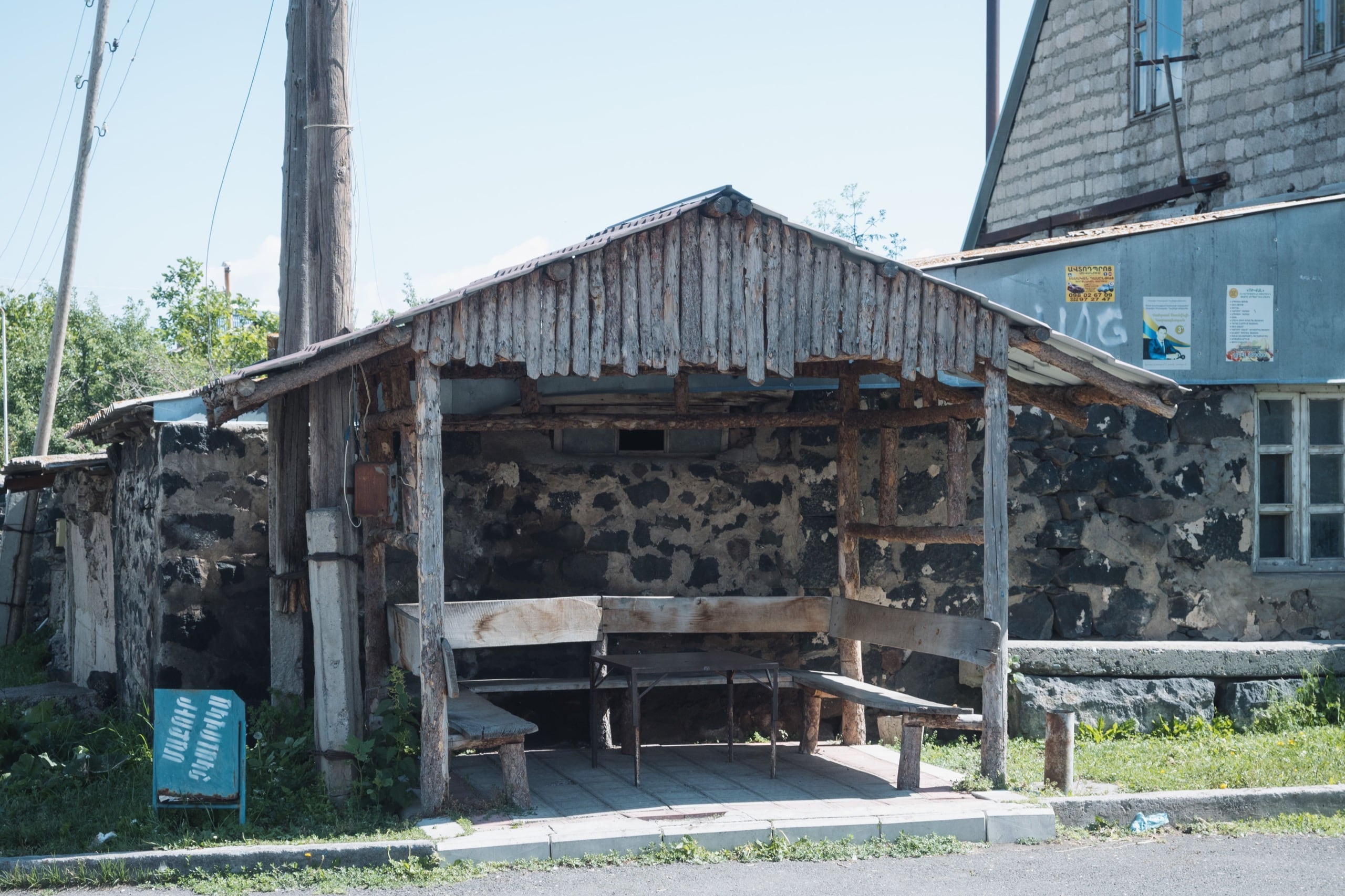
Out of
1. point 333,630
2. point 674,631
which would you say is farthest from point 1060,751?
point 333,630

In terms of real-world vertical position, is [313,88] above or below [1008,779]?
above

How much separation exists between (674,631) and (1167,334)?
4.00 m

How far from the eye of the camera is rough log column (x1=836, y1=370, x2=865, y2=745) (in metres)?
8.06

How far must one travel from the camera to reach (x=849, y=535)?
813cm

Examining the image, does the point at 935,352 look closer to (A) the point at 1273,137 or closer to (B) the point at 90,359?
(A) the point at 1273,137

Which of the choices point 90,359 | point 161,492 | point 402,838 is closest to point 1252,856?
point 402,838

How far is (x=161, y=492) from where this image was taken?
294 inches

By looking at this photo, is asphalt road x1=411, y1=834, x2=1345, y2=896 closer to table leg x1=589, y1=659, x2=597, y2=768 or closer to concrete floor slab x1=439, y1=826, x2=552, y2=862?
concrete floor slab x1=439, y1=826, x2=552, y2=862

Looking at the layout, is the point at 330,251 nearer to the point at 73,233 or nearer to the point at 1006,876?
the point at 1006,876

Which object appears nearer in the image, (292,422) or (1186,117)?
(292,422)

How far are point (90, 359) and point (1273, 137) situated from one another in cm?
2718

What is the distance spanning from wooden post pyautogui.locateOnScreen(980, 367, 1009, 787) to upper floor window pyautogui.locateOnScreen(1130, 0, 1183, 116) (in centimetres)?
683

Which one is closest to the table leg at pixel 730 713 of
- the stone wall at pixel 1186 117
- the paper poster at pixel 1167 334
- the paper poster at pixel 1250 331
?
the paper poster at pixel 1167 334

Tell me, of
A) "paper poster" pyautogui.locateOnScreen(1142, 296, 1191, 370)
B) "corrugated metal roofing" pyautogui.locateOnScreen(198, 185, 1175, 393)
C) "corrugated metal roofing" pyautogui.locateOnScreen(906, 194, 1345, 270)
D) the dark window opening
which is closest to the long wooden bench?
the dark window opening
